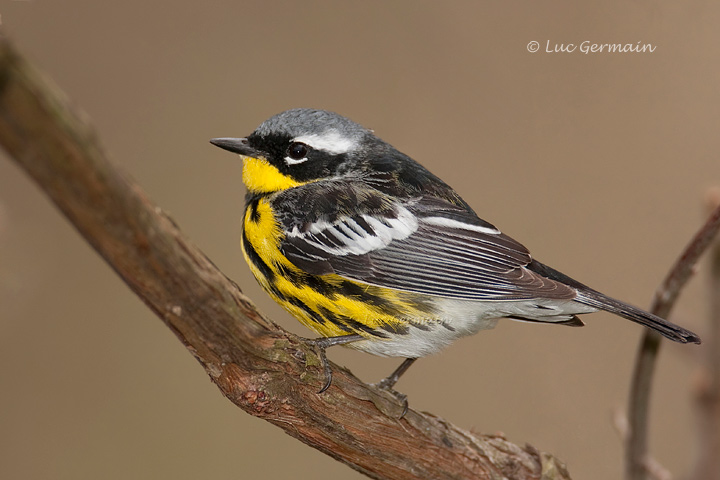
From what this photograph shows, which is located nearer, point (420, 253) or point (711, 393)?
point (711, 393)

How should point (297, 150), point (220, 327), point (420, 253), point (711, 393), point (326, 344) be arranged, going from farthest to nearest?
point (297, 150), point (420, 253), point (326, 344), point (711, 393), point (220, 327)

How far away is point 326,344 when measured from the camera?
284cm

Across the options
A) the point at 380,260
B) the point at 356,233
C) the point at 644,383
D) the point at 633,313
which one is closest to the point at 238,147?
the point at 356,233

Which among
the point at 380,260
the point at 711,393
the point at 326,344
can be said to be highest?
the point at 380,260

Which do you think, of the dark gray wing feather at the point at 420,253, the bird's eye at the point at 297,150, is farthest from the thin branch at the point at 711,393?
the bird's eye at the point at 297,150

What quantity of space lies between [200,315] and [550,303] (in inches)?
63.1

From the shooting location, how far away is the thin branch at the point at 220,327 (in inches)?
60.2

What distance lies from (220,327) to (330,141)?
1473mm

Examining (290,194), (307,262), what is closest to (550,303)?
(307,262)

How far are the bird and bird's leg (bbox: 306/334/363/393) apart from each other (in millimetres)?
12

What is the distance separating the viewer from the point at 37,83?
1470 millimetres

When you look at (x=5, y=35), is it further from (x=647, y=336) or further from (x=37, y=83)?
(x=647, y=336)

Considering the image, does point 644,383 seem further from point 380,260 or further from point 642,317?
point 380,260

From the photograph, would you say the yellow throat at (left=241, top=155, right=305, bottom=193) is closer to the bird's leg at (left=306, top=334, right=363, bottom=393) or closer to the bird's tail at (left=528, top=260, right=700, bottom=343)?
the bird's leg at (left=306, top=334, right=363, bottom=393)
